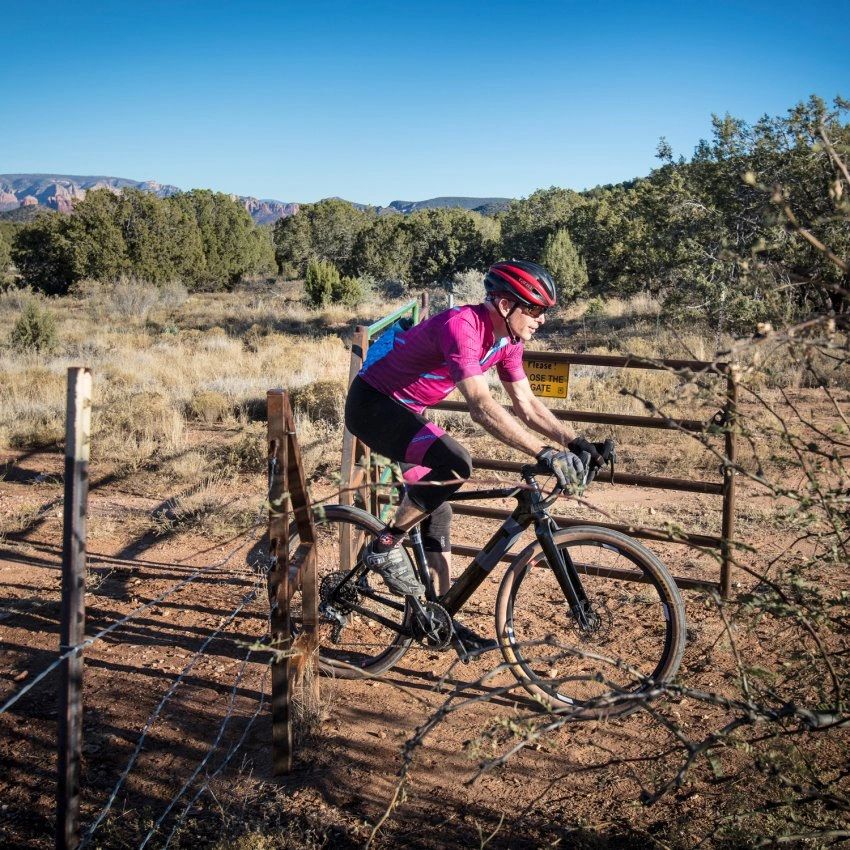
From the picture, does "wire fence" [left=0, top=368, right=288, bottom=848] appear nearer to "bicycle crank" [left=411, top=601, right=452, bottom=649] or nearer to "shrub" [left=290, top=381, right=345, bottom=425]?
"bicycle crank" [left=411, top=601, right=452, bottom=649]

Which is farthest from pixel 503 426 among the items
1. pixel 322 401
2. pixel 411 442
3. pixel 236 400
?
pixel 236 400

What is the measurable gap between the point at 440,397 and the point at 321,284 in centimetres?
2426

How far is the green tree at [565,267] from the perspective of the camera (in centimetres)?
2852

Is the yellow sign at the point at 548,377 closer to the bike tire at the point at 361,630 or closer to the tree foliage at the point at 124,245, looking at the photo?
the bike tire at the point at 361,630

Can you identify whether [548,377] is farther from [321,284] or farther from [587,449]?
[321,284]

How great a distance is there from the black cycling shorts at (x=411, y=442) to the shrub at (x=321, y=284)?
2362 cm

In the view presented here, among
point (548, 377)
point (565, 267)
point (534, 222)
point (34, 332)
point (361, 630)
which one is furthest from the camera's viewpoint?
point (534, 222)

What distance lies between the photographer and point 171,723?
3479 mm

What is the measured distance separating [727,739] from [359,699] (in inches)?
84.9

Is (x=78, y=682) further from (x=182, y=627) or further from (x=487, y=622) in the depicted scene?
(x=487, y=622)

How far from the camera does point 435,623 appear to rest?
360 cm

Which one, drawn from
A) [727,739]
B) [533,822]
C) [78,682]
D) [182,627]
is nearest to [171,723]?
[182,627]

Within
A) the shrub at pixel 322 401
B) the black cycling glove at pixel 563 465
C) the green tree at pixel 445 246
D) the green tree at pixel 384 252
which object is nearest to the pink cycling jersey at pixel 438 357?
the black cycling glove at pixel 563 465

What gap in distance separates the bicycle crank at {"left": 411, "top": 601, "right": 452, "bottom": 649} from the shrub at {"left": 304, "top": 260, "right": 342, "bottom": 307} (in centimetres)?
2389
